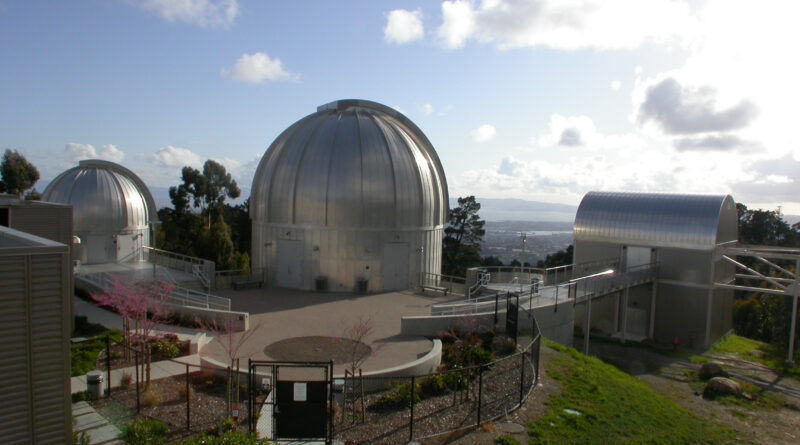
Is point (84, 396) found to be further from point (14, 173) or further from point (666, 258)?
point (14, 173)

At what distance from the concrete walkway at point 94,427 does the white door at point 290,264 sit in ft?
51.5

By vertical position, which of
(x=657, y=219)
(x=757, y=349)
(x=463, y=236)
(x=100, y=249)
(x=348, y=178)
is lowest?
(x=757, y=349)

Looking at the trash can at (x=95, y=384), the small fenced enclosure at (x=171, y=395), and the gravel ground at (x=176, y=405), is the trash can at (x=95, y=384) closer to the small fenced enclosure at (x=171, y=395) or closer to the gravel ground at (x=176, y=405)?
the small fenced enclosure at (x=171, y=395)

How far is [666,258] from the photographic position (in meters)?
27.7

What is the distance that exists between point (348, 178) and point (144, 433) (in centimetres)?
1805

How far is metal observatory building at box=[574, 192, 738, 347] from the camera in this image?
26.7 m

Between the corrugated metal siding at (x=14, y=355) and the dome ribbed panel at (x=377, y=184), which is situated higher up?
the dome ribbed panel at (x=377, y=184)

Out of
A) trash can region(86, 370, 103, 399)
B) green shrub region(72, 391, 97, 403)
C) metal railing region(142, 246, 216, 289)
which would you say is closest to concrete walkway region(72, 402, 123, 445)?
green shrub region(72, 391, 97, 403)

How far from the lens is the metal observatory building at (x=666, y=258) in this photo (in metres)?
26.7

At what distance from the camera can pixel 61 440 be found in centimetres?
760

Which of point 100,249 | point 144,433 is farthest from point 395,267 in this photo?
point 100,249

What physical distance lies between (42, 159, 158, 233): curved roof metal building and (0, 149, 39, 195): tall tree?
Answer: 36.5 ft

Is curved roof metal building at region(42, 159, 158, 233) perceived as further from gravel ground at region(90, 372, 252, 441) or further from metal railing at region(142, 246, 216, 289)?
gravel ground at region(90, 372, 252, 441)

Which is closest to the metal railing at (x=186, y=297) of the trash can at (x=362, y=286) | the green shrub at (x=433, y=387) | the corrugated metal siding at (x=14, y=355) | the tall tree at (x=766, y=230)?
the trash can at (x=362, y=286)
